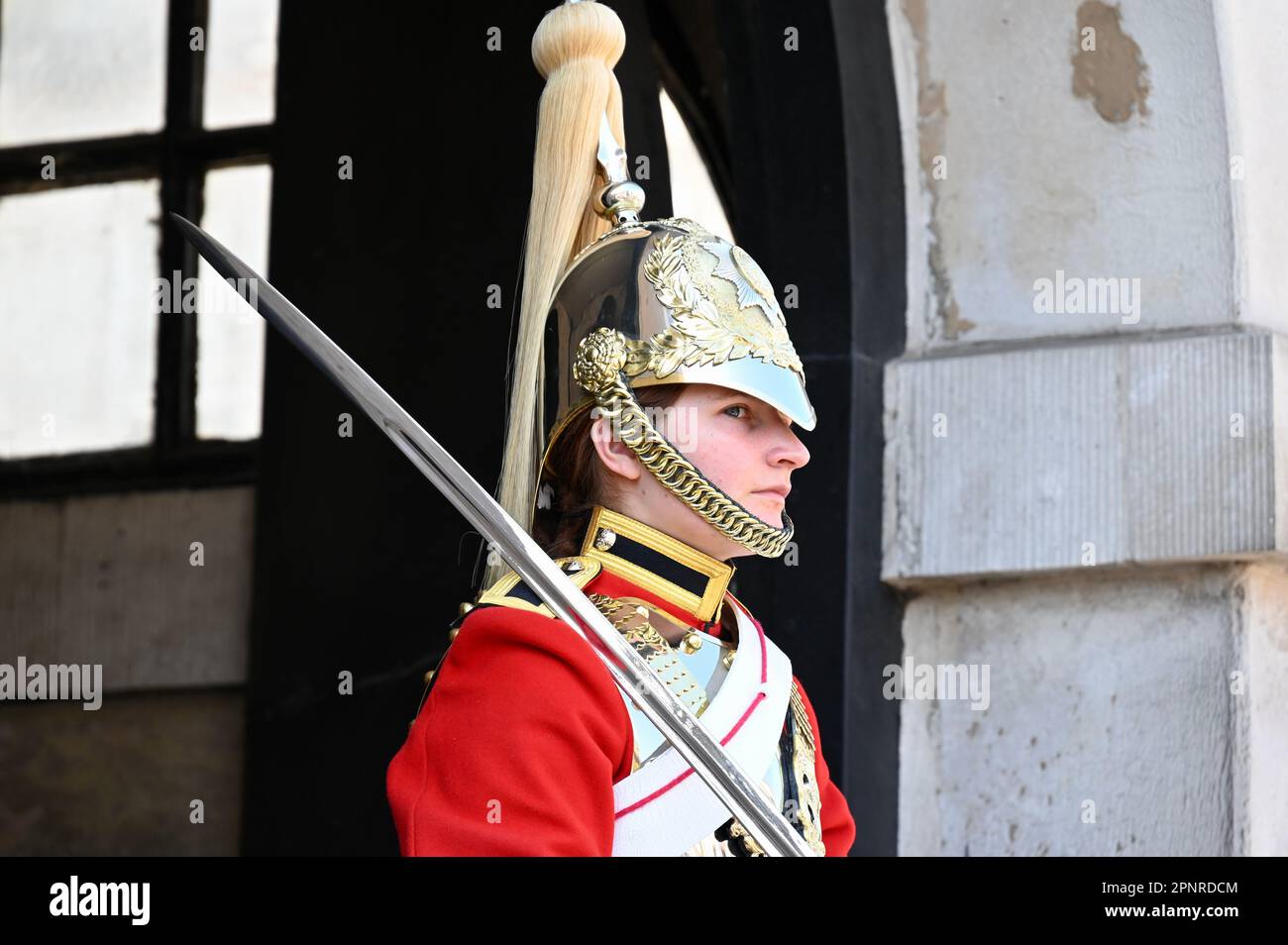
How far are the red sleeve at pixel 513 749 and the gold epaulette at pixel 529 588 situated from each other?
0.09ft

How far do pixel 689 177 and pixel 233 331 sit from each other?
1.45 m

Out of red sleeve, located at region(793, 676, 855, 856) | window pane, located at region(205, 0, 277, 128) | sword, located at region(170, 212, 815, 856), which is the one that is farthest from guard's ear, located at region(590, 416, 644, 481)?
window pane, located at region(205, 0, 277, 128)

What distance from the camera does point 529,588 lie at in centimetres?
302

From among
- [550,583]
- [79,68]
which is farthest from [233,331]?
[550,583]

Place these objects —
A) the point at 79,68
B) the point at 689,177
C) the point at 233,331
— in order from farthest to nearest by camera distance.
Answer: the point at 79,68, the point at 233,331, the point at 689,177

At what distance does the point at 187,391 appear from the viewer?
6742mm

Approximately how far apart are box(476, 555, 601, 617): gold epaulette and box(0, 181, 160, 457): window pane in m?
3.84

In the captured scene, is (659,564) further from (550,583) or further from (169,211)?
(169,211)

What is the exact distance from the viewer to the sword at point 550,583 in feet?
9.33

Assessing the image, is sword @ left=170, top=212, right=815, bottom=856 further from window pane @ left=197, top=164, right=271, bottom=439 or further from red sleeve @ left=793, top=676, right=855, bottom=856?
window pane @ left=197, top=164, right=271, bottom=439

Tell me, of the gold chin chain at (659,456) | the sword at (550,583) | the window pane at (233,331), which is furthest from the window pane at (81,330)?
the sword at (550,583)

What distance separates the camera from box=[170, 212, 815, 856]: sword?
284 centimetres

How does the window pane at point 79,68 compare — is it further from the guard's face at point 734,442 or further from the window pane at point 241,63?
the guard's face at point 734,442
